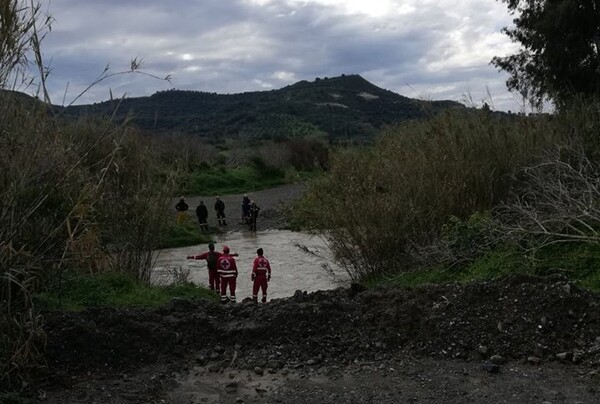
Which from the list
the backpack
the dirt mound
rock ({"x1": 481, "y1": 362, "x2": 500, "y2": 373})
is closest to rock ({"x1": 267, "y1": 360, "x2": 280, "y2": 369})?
the dirt mound

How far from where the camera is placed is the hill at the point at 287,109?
11594 cm

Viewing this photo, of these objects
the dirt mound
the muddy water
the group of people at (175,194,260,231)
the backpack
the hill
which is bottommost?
the muddy water

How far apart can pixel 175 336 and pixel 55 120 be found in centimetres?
281

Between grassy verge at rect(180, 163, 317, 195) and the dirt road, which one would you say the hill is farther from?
the dirt road

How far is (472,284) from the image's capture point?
324 inches

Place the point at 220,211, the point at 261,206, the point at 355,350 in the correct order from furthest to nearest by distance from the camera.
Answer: the point at 261,206 → the point at 220,211 → the point at 355,350

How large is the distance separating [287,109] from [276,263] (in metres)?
117

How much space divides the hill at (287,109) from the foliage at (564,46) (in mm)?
84016

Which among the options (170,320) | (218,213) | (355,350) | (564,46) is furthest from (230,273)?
(218,213)

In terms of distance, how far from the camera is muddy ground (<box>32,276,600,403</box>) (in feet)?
20.9

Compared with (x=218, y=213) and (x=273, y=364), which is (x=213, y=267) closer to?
(x=273, y=364)

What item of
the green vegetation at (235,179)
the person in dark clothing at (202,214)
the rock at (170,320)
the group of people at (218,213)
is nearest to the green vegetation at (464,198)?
the rock at (170,320)

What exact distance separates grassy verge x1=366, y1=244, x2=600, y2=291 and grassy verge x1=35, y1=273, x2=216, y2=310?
4.20m

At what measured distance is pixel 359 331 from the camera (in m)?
7.82
